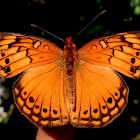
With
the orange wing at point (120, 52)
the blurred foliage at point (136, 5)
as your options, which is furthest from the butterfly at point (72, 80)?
the blurred foliage at point (136, 5)

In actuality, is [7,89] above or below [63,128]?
above

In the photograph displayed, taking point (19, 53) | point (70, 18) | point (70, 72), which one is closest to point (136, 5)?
point (70, 18)

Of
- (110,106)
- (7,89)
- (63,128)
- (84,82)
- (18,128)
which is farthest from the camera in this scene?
(18,128)

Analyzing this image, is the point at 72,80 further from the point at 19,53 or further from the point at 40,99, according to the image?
the point at 19,53

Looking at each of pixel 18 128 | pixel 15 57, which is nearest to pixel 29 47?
pixel 15 57

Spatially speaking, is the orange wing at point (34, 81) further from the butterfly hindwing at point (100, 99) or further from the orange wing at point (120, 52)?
the orange wing at point (120, 52)

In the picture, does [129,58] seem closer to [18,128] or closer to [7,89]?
[7,89]

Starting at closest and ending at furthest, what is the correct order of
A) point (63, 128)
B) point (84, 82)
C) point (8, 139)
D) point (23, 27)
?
1. point (84, 82)
2. point (63, 128)
3. point (23, 27)
4. point (8, 139)
